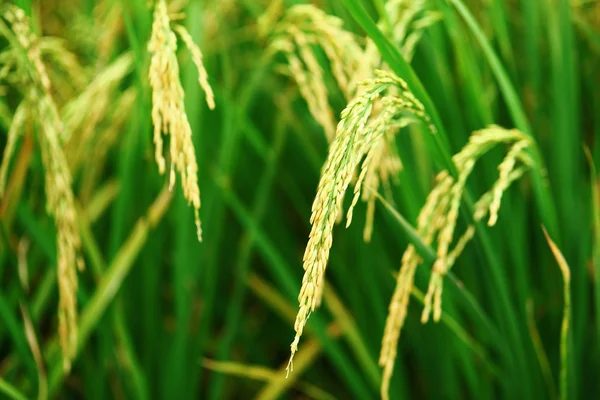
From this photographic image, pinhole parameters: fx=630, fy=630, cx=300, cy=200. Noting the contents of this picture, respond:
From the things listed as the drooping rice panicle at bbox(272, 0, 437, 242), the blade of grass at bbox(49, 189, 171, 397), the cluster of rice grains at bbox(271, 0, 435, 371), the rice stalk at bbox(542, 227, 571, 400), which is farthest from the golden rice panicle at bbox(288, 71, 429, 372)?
the blade of grass at bbox(49, 189, 171, 397)

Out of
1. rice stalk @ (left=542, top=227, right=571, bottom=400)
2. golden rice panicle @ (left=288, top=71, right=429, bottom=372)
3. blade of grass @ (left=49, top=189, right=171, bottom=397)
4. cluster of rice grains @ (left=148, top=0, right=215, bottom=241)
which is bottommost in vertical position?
rice stalk @ (left=542, top=227, right=571, bottom=400)

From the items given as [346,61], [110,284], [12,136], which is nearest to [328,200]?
[346,61]

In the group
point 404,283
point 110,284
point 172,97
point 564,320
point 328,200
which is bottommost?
point 564,320

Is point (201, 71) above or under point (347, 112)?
above

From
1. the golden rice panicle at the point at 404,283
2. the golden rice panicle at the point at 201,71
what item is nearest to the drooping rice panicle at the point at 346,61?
the golden rice panicle at the point at 404,283

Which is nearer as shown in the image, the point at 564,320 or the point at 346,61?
the point at 564,320

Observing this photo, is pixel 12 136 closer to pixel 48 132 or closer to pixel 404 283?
pixel 48 132

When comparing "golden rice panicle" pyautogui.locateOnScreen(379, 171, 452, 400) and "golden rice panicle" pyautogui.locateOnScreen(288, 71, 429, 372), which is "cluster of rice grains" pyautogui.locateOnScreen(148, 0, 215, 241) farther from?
"golden rice panicle" pyautogui.locateOnScreen(379, 171, 452, 400)

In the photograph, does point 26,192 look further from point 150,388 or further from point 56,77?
point 150,388
